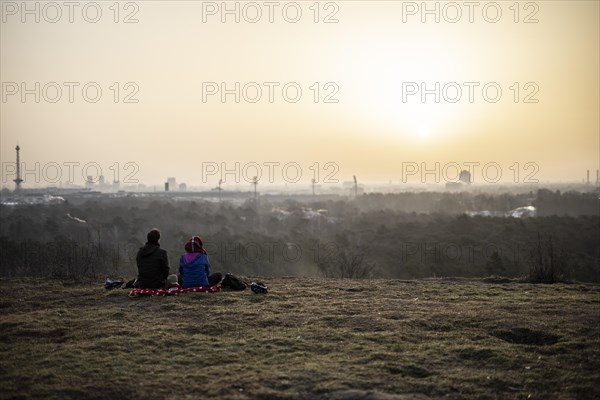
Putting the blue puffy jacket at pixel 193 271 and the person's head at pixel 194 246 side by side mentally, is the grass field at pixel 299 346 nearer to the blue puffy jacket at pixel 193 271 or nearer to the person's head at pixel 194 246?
the blue puffy jacket at pixel 193 271

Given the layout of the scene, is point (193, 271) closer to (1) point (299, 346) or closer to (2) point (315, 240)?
(1) point (299, 346)

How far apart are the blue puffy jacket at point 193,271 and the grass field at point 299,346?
1.54 feet

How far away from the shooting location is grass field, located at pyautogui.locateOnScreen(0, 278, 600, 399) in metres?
6.73

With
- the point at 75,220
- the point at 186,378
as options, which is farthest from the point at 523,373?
the point at 75,220

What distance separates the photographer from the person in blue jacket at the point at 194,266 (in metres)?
12.4

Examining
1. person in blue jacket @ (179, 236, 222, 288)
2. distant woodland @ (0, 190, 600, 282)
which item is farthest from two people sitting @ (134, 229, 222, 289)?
distant woodland @ (0, 190, 600, 282)

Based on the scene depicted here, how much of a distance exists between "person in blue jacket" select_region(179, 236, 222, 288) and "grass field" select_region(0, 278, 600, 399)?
1.61 ft

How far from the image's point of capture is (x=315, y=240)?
166 feet

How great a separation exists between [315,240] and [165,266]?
3844cm

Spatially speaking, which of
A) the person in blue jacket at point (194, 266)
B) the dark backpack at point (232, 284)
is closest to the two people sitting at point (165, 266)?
the person in blue jacket at point (194, 266)

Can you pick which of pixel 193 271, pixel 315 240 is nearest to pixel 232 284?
pixel 193 271

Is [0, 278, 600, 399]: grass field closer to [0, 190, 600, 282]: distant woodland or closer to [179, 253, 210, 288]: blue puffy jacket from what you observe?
[179, 253, 210, 288]: blue puffy jacket

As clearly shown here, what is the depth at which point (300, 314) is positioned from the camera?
10.5 metres

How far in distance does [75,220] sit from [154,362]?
2149 inches
